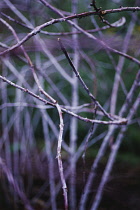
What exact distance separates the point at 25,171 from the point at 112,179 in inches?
24.9

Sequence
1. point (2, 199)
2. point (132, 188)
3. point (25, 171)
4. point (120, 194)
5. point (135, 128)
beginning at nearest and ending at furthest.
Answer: point (120, 194), point (132, 188), point (2, 199), point (25, 171), point (135, 128)

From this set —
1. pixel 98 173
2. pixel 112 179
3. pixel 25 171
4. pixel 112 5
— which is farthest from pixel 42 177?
pixel 112 5

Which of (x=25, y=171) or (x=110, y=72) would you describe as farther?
(x=110, y=72)

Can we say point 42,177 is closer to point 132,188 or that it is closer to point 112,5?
point 132,188

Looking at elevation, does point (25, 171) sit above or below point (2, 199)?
above

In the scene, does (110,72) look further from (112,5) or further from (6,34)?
(6,34)

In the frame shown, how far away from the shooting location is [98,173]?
120cm

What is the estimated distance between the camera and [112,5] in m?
1.95

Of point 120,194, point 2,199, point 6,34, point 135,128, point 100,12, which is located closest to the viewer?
point 100,12

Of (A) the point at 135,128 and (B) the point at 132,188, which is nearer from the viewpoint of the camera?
(B) the point at 132,188

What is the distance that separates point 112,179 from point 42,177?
0.49 meters

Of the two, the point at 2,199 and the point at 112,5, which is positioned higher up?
the point at 112,5

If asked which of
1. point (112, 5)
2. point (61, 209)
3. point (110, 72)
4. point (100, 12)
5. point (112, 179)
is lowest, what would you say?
point (61, 209)

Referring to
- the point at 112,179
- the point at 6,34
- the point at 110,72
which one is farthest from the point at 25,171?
the point at 110,72
